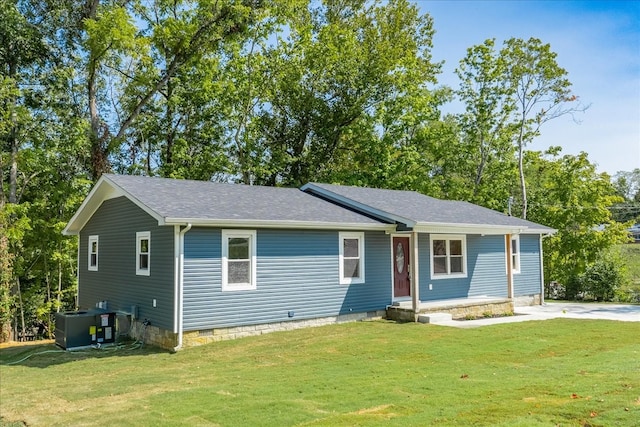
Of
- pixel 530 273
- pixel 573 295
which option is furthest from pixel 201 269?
pixel 573 295

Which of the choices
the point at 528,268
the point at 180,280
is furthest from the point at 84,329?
the point at 528,268

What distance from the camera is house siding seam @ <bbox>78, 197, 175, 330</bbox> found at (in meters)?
11.2

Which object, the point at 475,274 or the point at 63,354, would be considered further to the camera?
the point at 475,274

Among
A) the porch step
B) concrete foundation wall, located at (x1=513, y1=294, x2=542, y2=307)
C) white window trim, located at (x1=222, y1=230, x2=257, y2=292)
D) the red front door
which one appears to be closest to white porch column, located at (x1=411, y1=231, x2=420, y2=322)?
the porch step

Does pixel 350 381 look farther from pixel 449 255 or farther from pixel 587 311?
Result: pixel 587 311

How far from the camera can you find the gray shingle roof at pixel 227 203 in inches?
446

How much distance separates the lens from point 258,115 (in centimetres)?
2775

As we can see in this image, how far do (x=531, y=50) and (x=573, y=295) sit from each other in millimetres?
12766

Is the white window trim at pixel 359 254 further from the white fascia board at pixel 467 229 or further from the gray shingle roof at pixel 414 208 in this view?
the white fascia board at pixel 467 229

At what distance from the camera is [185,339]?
35.8 feet

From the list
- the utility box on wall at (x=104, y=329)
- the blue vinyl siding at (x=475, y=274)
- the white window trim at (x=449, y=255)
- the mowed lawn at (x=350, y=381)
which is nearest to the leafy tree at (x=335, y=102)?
the blue vinyl siding at (x=475, y=274)

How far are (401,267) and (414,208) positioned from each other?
2039 millimetres

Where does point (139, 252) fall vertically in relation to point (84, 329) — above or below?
above

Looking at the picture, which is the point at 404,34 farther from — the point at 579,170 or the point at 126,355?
the point at 126,355
